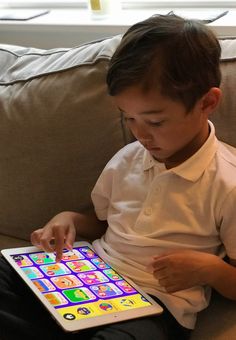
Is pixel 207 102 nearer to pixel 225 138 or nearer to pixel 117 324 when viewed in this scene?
pixel 225 138

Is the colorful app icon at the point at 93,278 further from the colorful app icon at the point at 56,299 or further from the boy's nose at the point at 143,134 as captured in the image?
the boy's nose at the point at 143,134

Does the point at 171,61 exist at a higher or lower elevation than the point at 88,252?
higher

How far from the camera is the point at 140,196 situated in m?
1.25

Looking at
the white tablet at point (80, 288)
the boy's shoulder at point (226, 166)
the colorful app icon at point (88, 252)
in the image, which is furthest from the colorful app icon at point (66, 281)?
the boy's shoulder at point (226, 166)

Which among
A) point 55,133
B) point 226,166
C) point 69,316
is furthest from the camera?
point 55,133

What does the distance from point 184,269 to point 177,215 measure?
0.38 ft

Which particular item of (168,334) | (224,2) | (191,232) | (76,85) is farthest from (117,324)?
(224,2)

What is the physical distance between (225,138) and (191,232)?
0.25 meters

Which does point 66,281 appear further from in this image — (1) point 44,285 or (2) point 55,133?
(2) point 55,133

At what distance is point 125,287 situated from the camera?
1.17 metres

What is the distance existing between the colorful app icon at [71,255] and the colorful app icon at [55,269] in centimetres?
3

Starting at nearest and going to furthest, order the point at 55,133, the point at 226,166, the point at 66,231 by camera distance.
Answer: the point at 226,166 < the point at 66,231 < the point at 55,133

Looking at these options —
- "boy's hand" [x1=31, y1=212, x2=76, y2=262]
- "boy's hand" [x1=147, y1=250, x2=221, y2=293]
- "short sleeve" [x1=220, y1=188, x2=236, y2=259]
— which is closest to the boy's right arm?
"boy's hand" [x1=31, y1=212, x2=76, y2=262]

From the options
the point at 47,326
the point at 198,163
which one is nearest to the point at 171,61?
the point at 198,163
